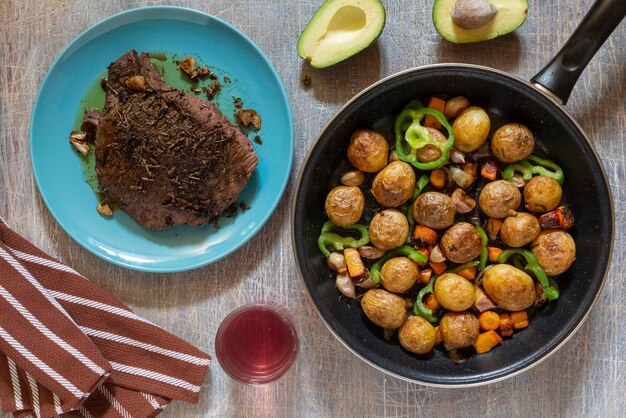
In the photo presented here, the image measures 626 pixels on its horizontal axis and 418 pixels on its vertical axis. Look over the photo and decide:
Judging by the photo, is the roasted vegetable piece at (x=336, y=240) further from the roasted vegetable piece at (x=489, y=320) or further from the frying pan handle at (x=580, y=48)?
the frying pan handle at (x=580, y=48)

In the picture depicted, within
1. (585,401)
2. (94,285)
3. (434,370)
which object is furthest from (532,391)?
(94,285)

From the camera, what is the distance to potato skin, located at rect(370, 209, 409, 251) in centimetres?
148

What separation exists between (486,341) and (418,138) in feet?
1.71

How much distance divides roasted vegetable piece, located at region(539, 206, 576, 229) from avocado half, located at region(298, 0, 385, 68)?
590 millimetres

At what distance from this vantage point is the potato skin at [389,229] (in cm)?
148

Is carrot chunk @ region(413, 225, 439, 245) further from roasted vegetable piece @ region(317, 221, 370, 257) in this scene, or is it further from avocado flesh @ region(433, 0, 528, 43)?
avocado flesh @ region(433, 0, 528, 43)

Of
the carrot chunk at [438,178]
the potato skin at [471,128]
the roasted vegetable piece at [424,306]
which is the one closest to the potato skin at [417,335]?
the roasted vegetable piece at [424,306]

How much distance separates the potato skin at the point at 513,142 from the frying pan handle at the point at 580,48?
114 mm

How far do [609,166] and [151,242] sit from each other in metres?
1.18

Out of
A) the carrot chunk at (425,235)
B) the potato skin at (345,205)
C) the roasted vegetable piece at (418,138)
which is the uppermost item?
the roasted vegetable piece at (418,138)

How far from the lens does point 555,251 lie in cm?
148

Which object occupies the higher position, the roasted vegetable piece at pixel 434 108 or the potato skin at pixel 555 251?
the roasted vegetable piece at pixel 434 108

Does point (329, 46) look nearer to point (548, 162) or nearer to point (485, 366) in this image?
point (548, 162)

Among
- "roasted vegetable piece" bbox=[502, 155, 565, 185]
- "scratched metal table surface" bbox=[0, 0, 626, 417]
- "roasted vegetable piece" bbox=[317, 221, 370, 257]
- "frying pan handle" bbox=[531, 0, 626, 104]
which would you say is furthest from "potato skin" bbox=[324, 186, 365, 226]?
"frying pan handle" bbox=[531, 0, 626, 104]
